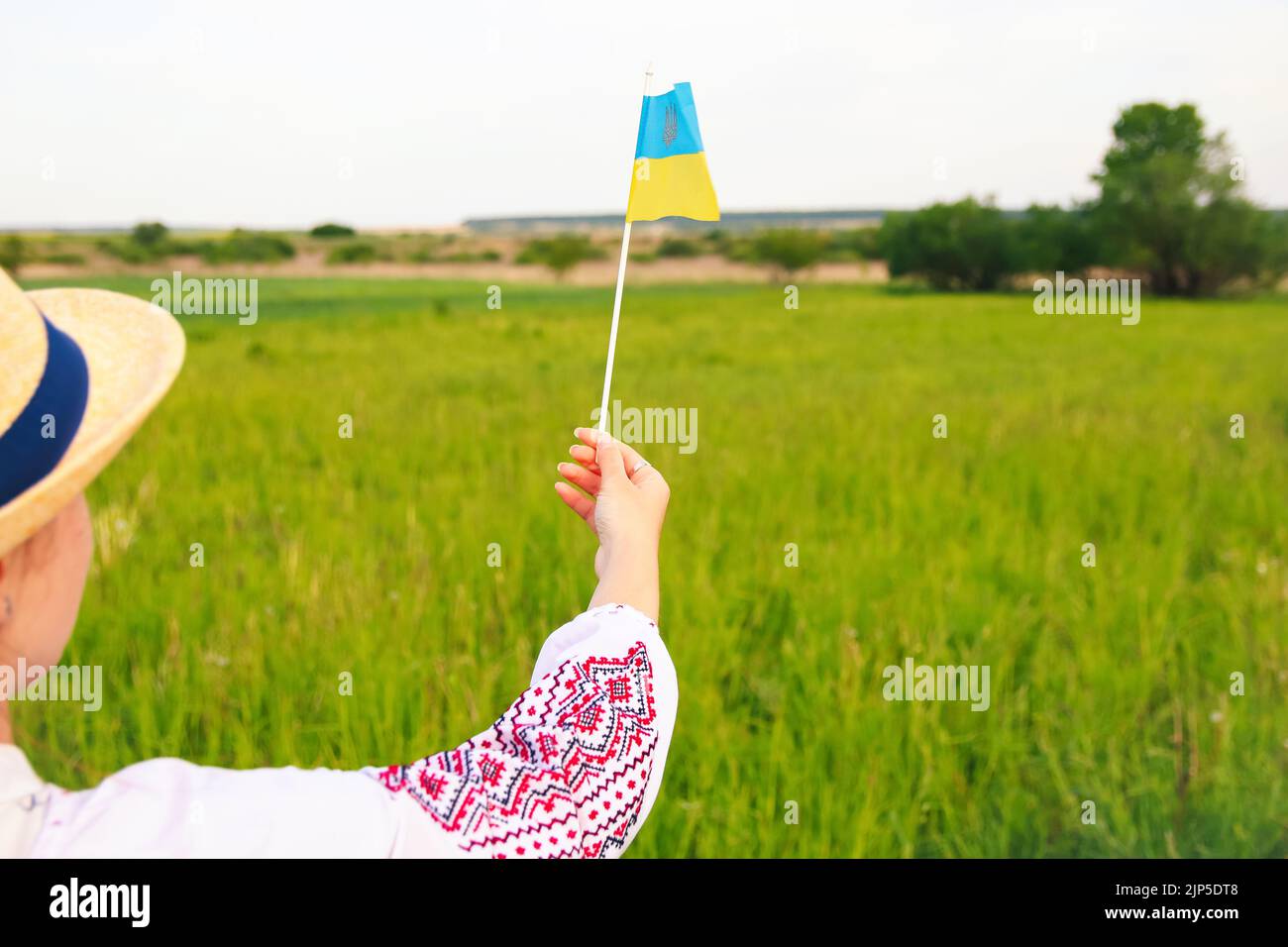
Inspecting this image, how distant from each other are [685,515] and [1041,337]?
12.4 meters

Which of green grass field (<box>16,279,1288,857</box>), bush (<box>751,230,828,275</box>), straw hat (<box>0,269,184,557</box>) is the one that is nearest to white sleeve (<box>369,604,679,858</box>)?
straw hat (<box>0,269,184,557</box>)

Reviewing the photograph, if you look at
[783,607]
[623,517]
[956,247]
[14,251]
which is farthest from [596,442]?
[956,247]

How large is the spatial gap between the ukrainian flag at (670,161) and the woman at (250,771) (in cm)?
39

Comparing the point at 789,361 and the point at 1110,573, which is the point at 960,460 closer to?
the point at 1110,573

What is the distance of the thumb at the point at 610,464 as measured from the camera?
151cm

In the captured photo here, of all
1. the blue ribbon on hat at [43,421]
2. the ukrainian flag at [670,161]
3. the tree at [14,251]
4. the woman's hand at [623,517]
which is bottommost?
the woman's hand at [623,517]

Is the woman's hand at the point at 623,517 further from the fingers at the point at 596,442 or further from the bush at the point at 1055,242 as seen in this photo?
the bush at the point at 1055,242

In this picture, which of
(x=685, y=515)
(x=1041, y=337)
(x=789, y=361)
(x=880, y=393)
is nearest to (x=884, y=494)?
(x=685, y=515)

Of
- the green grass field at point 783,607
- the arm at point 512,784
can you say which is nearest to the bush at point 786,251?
the green grass field at point 783,607

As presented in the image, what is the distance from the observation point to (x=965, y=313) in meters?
22.1

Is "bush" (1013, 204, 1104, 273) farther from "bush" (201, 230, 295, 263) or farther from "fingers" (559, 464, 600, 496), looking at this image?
"fingers" (559, 464, 600, 496)

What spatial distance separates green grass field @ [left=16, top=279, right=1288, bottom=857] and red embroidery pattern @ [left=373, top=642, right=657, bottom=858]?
139 cm

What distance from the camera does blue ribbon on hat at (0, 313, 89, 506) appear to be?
104cm

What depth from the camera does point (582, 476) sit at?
158 centimetres
